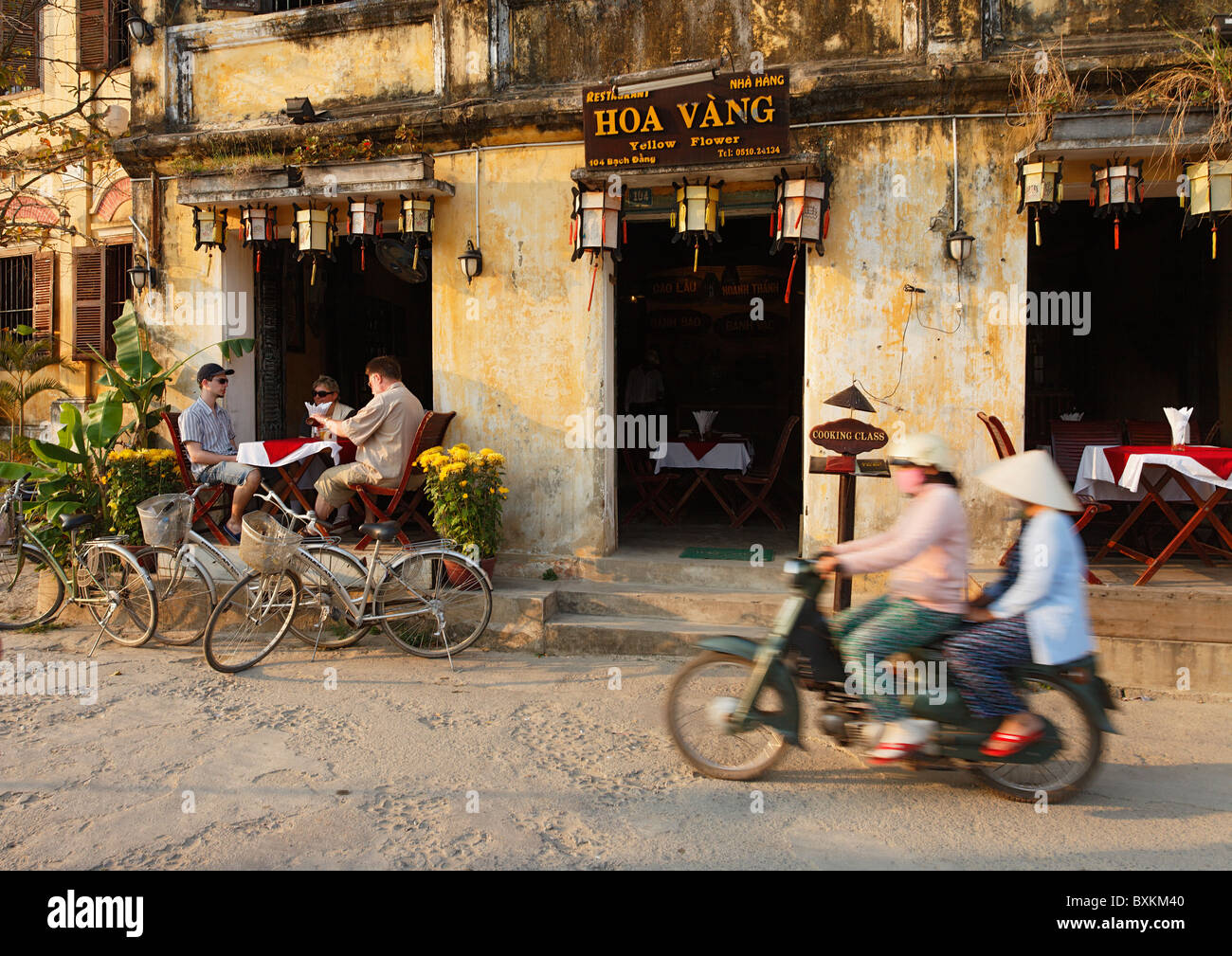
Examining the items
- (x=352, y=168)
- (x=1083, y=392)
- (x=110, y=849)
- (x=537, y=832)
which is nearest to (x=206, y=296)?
(x=352, y=168)

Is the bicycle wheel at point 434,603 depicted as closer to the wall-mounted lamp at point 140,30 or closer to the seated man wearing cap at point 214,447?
the seated man wearing cap at point 214,447

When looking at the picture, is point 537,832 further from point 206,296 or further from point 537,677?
point 206,296

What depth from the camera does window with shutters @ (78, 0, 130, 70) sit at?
39.0 ft

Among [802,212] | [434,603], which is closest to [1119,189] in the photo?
[802,212]

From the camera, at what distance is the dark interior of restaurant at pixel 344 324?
1092 cm

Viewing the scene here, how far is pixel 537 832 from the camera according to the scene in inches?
160

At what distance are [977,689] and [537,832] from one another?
6.94 ft

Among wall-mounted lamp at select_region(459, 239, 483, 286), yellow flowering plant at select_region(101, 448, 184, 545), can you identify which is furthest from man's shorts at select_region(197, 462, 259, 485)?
wall-mounted lamp at select_region(459, 239, 483, 286)

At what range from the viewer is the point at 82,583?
7398 mm

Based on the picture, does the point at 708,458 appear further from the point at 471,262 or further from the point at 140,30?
the point at 140,30

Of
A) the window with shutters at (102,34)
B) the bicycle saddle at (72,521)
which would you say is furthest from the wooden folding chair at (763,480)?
the window with shutters at (102,34)

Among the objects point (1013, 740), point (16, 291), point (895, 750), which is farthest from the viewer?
point (16, 291)

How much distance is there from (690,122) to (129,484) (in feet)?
19.0

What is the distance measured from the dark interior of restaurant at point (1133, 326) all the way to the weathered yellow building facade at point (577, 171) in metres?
4.00
